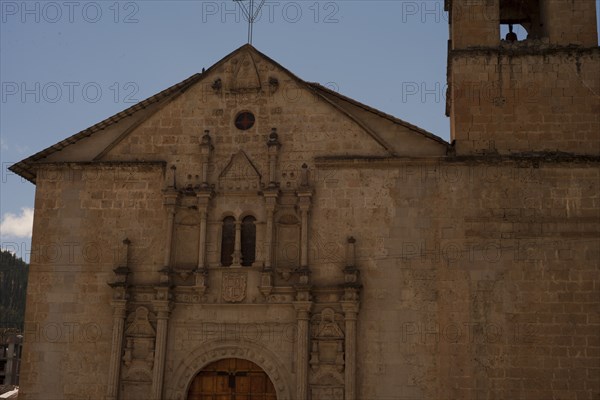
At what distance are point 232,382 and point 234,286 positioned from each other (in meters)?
1.96

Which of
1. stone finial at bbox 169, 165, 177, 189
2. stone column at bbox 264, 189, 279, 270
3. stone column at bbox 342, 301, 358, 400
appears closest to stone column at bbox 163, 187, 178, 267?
stone finial at bbox 169, 165, 177, 189

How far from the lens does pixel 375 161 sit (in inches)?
632

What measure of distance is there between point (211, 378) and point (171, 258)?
264 cm

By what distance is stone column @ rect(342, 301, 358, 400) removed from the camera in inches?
581

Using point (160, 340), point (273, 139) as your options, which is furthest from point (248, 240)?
point (160, 340)

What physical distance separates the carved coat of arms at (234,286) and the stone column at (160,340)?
1.21 meters

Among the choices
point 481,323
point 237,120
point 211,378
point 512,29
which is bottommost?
point 211,378

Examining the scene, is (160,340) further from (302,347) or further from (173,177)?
(173,177)

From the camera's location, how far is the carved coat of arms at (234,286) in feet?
51.3

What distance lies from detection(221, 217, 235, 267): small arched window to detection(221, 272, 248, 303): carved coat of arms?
34 centimetres

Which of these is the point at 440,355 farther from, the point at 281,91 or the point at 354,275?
the point at 281,91

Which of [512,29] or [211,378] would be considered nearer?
[211,378]

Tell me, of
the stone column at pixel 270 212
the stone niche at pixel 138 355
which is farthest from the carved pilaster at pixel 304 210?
the stone niche at pixel 138 355

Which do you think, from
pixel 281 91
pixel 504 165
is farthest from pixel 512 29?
pixel 281 91
